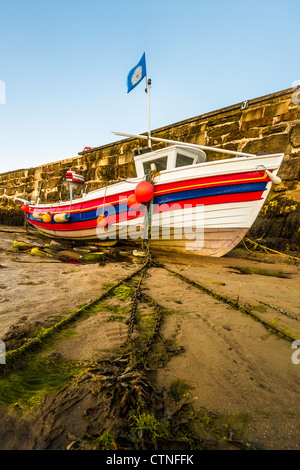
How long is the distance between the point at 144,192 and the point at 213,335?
3.98 m

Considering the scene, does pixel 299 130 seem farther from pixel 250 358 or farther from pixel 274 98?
pixel 250 358

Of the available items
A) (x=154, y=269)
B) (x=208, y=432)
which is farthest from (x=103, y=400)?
(x=154, y=269)

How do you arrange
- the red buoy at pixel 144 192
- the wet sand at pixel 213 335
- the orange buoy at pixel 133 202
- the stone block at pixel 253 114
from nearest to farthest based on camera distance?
the wet sand at pixel 213 335, the red buoy at pixel 144 192, the orange buoy at pixel 133 202, the stone block at pixel 253 114

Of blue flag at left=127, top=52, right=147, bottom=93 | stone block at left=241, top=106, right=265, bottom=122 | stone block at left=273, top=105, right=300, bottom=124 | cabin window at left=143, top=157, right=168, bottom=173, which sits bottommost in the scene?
cabin window at left=143, top=157, right=168, bottom=173

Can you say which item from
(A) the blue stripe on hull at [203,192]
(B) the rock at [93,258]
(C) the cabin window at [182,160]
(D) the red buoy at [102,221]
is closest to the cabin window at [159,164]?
(C) the cabin window at [182,160]

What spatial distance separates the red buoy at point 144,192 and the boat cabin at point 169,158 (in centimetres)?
66

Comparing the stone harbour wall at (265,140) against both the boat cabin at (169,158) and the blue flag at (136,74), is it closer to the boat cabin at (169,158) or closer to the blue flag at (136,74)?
the boat cabin at (169,158)

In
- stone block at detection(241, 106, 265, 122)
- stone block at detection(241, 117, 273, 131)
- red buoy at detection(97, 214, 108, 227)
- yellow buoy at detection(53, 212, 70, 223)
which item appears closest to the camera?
red buoy at detection(97, 214, 108, 227)

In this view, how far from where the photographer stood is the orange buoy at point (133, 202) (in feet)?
17.7

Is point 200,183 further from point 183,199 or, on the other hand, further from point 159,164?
point 159,164

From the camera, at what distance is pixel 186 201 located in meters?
4.97

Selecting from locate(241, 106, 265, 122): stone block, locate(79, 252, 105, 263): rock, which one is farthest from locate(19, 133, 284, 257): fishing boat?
locate(241, 106, 265, 122): stone block

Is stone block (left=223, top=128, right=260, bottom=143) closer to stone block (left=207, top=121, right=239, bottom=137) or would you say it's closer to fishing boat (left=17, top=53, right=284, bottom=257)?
stone block (left=207, top=121, right=239, bottom=137)

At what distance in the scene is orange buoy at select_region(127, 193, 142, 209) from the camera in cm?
539
